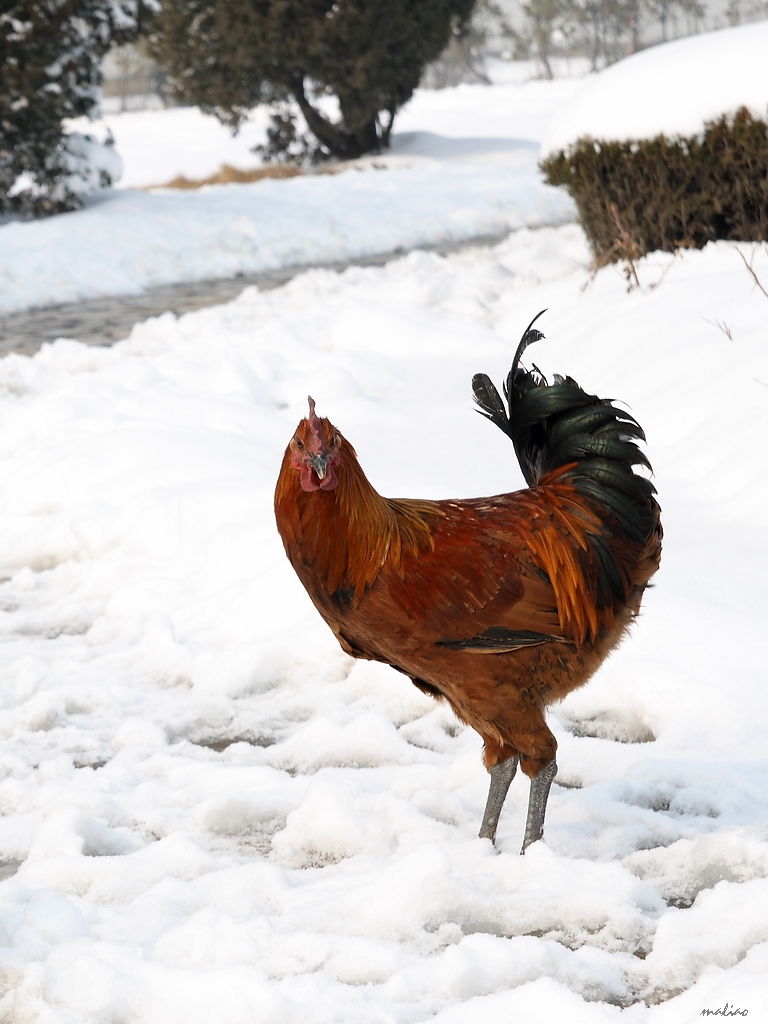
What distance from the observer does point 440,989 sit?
2.60 metres

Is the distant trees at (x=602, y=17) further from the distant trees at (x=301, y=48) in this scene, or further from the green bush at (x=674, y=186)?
the green bush at (x=674, y=186)

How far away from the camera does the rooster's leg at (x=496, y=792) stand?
3.28 metres

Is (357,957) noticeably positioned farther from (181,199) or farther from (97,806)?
(181,199)

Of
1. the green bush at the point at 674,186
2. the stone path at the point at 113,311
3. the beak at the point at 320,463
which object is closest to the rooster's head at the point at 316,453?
the beak at the point at 320,463

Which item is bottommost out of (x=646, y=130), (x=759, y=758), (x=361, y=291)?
(x=759, y=758)

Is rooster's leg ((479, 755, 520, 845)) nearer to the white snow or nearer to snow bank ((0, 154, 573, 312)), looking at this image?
the white snow

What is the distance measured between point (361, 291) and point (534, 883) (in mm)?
10257

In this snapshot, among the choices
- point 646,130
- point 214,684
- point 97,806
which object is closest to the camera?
point 97,806

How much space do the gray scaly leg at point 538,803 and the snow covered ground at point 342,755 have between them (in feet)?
0.32

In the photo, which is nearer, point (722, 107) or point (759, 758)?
point (759, 758)

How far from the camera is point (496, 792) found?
3277mm

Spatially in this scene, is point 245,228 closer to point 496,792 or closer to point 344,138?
point 344,138

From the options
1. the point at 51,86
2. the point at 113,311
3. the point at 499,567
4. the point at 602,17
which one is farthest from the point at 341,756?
the point at 602,17

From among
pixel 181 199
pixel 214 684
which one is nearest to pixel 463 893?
pixel 214 684
